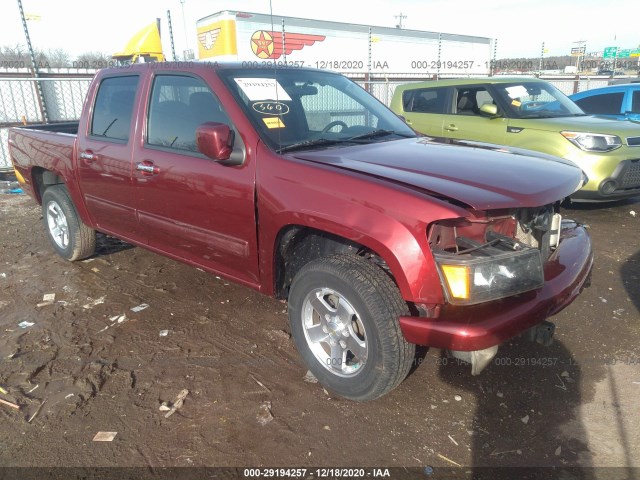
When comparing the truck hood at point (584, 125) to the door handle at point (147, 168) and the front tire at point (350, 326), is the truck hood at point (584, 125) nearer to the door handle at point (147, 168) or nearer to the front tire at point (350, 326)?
the front tire at point (350, 326)

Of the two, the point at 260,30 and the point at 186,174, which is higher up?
the point at 260,30

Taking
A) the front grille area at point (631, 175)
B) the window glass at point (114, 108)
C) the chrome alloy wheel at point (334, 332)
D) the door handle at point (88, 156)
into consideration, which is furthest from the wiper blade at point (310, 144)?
the front grille area at point (631, 175)

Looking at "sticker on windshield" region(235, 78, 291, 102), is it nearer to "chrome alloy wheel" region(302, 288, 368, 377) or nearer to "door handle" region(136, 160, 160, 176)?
"door handle" region(136, 160, 160, 176)

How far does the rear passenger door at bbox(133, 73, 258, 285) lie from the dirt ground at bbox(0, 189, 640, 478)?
1.91 ft

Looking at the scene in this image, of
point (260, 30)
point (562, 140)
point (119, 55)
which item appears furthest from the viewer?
point (260, 30)

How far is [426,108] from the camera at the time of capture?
750 cm

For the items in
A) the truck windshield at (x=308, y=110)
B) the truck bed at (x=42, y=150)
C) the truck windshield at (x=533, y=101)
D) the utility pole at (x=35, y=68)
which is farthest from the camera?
the utility pole at (x=35, y=68)

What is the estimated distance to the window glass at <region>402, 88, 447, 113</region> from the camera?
7.29 meters

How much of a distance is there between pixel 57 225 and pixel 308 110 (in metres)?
3.18

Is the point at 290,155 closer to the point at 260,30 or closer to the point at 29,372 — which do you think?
the point at 29,372

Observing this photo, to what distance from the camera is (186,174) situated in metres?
3.15

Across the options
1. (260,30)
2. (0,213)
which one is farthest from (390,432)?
(260,30)

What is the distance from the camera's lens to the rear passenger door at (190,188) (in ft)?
9.61

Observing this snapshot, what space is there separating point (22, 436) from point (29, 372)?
647 millimetres
